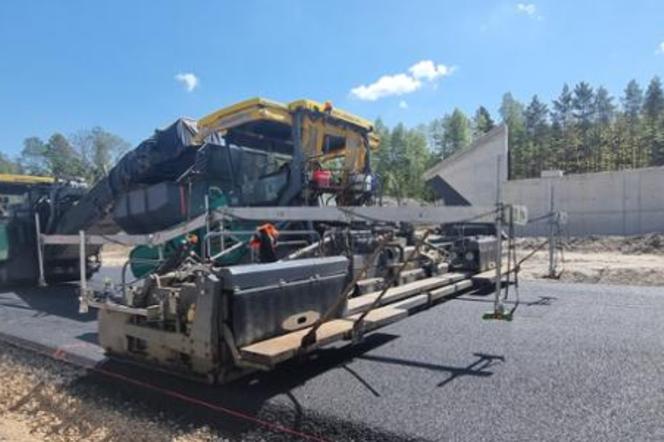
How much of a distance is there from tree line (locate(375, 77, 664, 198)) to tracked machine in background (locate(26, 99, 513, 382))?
40.4 meters

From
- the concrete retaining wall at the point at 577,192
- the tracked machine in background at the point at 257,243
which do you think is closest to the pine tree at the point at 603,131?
the concrete retaining wall at the point at 577,192

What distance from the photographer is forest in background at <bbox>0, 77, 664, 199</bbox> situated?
53.6 meters

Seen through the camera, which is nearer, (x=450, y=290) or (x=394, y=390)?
(x=394, y=390)

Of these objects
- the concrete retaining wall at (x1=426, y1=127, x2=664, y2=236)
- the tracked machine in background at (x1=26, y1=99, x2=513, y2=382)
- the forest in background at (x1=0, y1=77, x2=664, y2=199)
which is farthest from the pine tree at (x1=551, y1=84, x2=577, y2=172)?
the tracked machine in background at (x1=26, y1=99, x2=513, y2=382)

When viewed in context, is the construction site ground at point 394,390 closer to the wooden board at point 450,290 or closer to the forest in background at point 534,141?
the wooden board at point 450,290

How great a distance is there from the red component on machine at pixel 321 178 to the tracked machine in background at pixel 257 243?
15 mm

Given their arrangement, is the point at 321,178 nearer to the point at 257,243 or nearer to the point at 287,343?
the point at 257,243

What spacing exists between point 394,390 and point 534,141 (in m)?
61.1

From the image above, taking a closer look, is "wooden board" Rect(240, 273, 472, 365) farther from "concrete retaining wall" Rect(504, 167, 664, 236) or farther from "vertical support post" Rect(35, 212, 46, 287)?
"concrete retaining wall" Rect(504, 167, 664, 236)

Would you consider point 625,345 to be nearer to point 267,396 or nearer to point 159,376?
point 267,396

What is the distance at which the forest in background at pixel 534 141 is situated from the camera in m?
53.6

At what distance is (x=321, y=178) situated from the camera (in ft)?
20.5

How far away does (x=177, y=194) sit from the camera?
6.89 m

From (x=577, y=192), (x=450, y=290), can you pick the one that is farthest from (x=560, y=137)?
(x=450, y=290)
